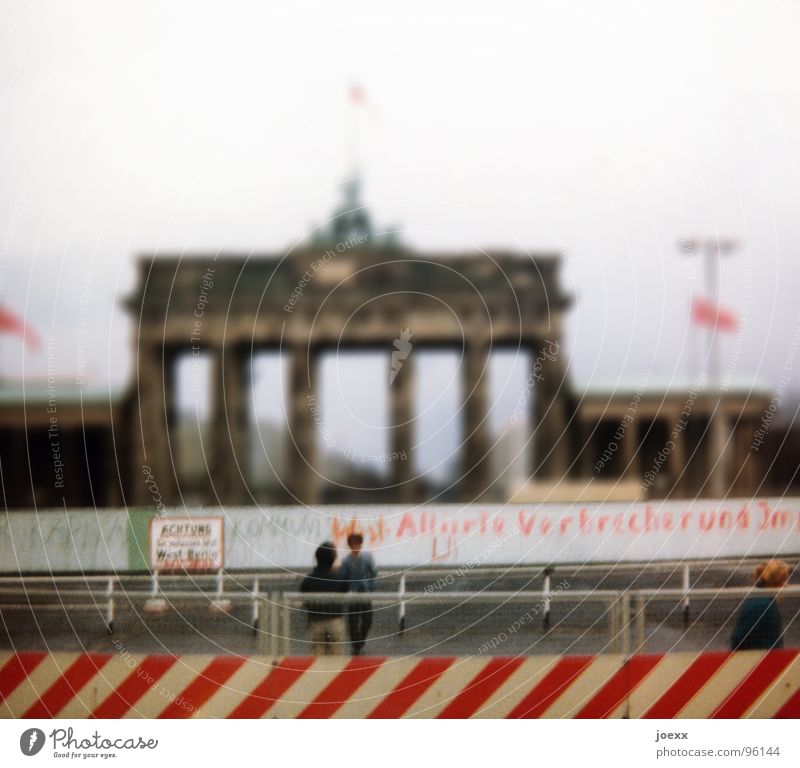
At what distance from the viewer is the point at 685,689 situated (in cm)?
412

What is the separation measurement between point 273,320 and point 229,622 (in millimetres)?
1295

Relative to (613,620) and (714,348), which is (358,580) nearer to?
(613,620)

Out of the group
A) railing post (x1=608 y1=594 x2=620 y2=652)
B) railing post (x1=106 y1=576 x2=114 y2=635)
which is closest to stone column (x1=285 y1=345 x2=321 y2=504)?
railing post (x1=106 y1=576 x2=114 y2=635)

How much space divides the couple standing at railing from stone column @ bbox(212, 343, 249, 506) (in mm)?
469

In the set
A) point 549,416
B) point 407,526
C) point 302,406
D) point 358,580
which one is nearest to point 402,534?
point 407,526

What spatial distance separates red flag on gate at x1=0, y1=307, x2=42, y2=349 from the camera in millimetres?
3902

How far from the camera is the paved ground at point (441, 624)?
400cm

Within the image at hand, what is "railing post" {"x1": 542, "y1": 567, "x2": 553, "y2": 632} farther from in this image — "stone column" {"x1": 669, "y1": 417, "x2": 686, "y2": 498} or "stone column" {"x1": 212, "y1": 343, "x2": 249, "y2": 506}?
"stone column" {"x1": 212, "y1": 343, "x2": 249, "y2": 506}

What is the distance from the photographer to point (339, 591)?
4.05 m

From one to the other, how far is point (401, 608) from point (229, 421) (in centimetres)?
108

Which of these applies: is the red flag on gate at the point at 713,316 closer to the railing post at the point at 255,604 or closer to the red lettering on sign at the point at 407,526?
the red lettering on sign at the point at 407,526

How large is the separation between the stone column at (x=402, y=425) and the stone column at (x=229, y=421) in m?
0.61

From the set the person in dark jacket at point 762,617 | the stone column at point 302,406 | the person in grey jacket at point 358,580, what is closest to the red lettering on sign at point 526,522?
the person in grey jacket at point 358,580
